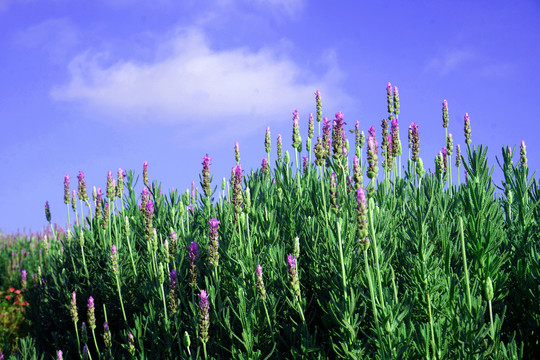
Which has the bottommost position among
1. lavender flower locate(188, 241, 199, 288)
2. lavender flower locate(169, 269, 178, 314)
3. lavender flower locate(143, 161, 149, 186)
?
lavender flower locate(169, 269, 178, 314)

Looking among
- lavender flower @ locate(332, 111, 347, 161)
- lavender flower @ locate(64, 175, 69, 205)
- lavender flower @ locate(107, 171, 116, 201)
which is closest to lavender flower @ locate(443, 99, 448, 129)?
lavender flower @ locate(332, 111, 347, 161)

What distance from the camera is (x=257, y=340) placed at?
8.19ft

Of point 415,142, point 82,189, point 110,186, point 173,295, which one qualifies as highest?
point 415,142

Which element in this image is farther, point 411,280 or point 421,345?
point 411,280

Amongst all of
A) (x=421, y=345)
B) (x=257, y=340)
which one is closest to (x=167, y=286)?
(x=257, y=340)

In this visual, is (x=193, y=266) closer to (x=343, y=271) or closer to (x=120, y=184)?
(x=343, y=271)

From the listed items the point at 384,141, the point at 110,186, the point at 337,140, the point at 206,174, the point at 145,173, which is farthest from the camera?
the point at 145,173

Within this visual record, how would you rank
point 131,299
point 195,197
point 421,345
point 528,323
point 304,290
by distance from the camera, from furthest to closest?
point 195,197 < point 131,299 < point 304,290 < point 528,323 < point 421,345


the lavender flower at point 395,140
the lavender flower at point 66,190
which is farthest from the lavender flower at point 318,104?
the lavender flower at point 66,190

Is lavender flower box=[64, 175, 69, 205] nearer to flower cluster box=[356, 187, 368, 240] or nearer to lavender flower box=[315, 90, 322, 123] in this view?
lavender flower box=[315, 90, 322, 123]

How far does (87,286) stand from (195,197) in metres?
1.27

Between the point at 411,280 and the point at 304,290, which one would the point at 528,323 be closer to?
the point at 411,280

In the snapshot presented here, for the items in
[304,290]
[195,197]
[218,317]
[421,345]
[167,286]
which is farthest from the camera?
[195,197]

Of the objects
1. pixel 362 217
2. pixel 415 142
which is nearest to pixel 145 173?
pixel 415 142
